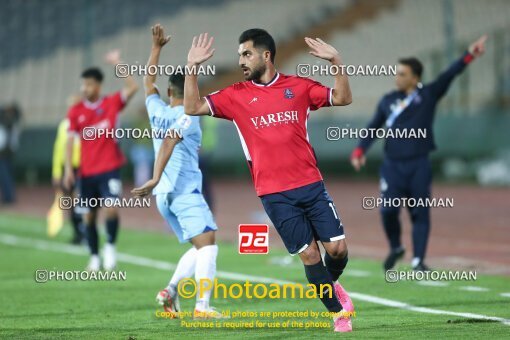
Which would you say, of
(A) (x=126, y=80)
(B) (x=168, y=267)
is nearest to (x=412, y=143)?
(A) (x=126, y=80)

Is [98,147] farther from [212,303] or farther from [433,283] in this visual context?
[433,283]

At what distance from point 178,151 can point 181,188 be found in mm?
340

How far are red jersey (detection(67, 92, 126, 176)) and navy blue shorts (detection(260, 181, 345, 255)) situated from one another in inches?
228

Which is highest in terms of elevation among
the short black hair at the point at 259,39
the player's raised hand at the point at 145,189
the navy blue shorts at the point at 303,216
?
the short black hair at the point at 259,39

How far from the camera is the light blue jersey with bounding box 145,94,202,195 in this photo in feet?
31.9

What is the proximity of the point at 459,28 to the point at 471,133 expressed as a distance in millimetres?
4212

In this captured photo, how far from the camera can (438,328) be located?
841 cm

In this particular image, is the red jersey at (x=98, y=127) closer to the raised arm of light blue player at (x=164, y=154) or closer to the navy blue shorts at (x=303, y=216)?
the raised arm of light blue player at (x=164, y=154)

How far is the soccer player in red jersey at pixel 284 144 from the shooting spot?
8438 mm

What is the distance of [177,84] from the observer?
31.9ft

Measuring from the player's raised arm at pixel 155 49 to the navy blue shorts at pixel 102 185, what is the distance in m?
4.03

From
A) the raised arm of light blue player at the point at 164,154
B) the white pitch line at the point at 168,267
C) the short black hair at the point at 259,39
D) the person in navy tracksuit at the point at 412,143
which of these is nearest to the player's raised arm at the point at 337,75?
the short black hair at the point at 259,39

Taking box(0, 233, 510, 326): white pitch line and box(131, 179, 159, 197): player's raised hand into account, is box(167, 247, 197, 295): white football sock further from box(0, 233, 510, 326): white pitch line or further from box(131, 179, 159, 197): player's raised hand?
box(0, 233, 510, 326): white pitch line

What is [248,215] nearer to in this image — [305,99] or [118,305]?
[118,305]
